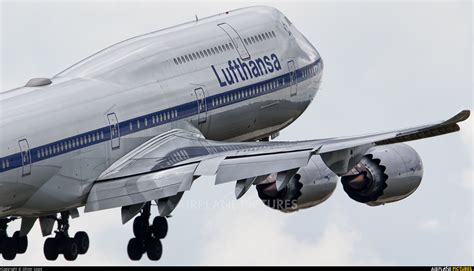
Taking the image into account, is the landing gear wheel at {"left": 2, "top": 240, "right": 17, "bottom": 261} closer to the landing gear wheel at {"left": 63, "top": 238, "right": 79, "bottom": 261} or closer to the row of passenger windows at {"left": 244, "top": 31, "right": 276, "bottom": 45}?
the landing gear wheel at {"left": 63, "top": 238, "right": 79, "bottom": 261}

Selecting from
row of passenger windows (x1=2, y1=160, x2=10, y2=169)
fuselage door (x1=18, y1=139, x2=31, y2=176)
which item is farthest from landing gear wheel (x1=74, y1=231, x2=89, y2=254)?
row of passenger windows (x1=2, y1=160, x2=10, y2=169)

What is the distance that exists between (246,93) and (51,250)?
937cm

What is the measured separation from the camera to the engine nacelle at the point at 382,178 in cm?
9438

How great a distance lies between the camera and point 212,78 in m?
91.9

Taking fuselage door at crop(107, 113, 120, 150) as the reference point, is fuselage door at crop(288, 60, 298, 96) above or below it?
below

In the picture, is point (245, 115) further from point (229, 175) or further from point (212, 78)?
point (229, 175)

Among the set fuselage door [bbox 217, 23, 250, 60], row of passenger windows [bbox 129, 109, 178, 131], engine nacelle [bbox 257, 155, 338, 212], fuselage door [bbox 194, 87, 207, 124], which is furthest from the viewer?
engine nacelle [bbox 257, 155, 338, 212]

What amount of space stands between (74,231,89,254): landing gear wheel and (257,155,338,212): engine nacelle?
8908mm

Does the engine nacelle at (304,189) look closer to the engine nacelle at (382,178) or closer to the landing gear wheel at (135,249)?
the engine nacelle at (382,178)

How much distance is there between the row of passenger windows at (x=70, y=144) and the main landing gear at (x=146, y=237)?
4154mm

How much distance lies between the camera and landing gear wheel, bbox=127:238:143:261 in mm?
89381

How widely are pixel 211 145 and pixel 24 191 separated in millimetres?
7793

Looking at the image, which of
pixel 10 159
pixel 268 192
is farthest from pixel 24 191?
pixel 268 192

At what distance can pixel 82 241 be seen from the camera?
88.5 meters
